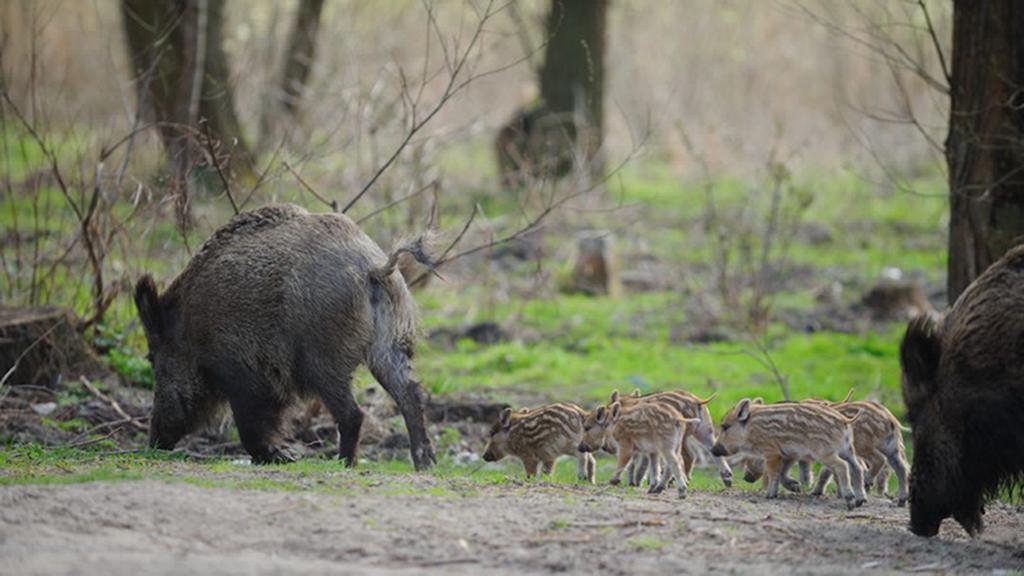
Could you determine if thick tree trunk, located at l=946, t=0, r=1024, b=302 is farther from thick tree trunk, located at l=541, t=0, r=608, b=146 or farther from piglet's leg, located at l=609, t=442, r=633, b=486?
thick tree trunk, located at l=541, t=0, r=608, b=146

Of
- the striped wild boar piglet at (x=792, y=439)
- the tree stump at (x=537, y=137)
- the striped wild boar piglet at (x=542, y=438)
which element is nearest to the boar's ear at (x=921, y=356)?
the striped wild boar piglet at (x=792, y=439)

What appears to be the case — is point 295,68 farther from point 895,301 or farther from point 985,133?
point 985,133

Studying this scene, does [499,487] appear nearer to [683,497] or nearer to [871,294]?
[683,497]

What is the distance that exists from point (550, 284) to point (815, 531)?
1127cm

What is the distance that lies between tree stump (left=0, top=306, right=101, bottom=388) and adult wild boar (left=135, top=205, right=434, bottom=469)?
2.02 meters

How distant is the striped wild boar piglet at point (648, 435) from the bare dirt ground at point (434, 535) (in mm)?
484

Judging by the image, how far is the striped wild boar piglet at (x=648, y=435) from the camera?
907cm

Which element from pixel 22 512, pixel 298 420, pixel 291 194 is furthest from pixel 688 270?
pixel 22 512

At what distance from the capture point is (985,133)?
11727 millimetres

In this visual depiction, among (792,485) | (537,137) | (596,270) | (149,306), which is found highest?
(537,137)

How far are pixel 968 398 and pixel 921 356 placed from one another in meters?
0.40

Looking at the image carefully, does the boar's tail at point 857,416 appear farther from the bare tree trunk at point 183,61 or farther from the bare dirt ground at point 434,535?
the bare tree trunk at point 183,61

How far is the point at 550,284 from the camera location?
63.0 ft

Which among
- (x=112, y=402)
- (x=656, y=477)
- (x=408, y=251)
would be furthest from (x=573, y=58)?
(x=656, y=477)
